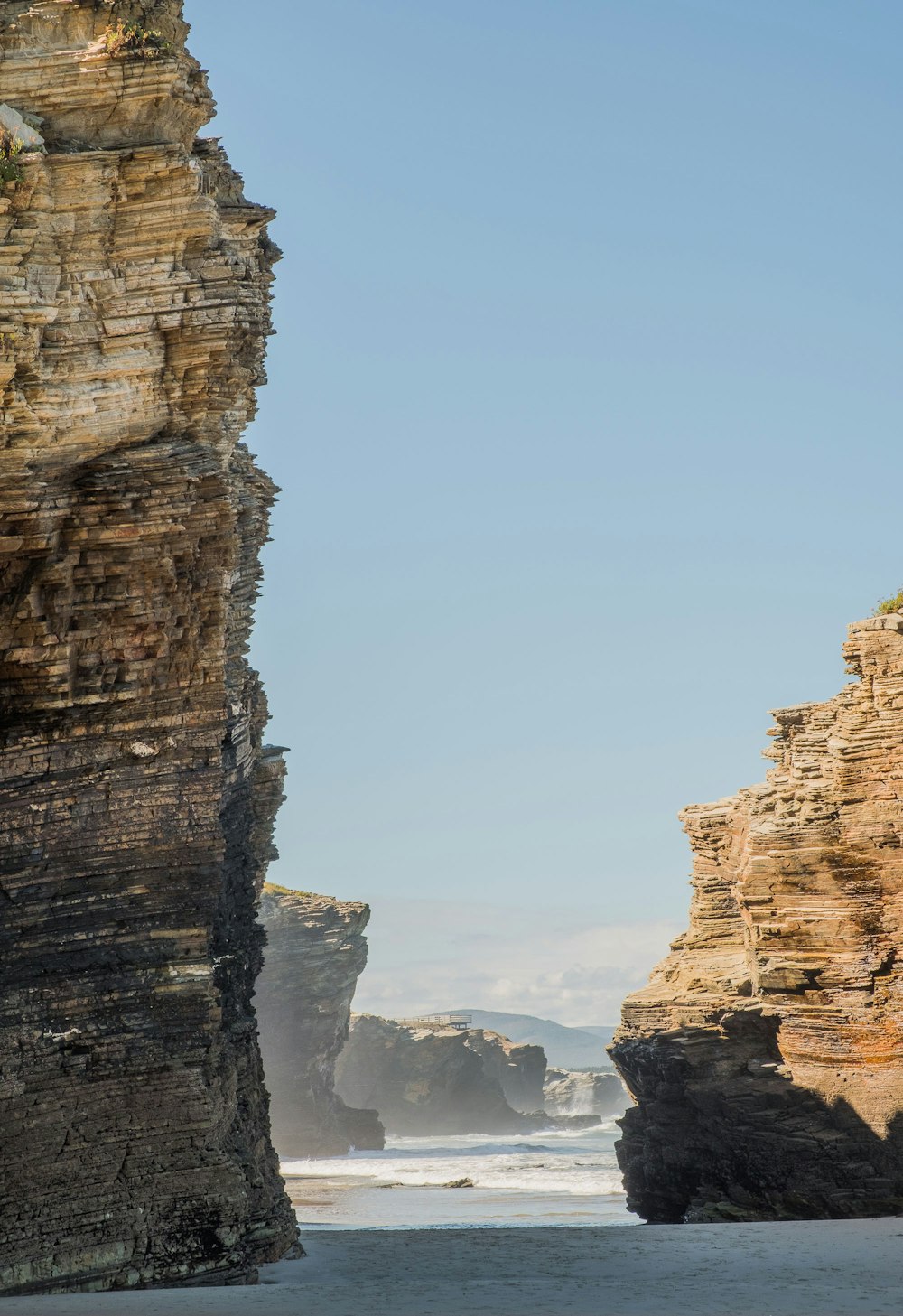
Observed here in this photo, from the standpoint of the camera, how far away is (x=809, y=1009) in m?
33.2

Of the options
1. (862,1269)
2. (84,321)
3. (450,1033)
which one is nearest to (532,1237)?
(862,1269)

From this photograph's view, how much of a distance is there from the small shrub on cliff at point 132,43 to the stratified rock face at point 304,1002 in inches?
2184

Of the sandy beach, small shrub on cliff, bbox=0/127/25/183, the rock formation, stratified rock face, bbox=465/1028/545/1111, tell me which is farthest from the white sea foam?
small shrub on cliff, bbox=0/127/25/183

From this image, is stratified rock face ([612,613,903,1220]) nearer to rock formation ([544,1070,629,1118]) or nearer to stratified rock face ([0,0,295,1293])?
stratified rock face ([0,0,295,1293])

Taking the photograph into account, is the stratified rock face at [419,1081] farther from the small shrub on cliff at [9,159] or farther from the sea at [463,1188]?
the small shrub on cliff at [9,159]

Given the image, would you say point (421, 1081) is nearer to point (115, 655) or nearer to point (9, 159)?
point (115, 655)

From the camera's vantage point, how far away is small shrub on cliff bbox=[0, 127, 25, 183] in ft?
67.5

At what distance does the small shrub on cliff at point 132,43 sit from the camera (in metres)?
21.5

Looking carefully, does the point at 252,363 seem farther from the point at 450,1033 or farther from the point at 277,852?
the point at 450,1033

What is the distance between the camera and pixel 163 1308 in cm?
1842

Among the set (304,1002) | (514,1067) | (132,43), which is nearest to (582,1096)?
(514,1067)

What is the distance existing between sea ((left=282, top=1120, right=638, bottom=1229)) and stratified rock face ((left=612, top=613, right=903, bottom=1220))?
5.92 meters

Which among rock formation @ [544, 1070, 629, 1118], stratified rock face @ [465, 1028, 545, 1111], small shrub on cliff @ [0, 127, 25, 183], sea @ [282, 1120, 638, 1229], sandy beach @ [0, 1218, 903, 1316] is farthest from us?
rock formation @ [544, 1070, 629, 1118]

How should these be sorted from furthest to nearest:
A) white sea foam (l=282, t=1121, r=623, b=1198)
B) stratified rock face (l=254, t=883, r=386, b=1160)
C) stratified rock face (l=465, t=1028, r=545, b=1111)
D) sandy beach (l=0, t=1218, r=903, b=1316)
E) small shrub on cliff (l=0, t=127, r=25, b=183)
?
stratified rock face (l=465, t=1028, r=545, b=1111)
stratified rock face (l=254, t=883, r=386, b=1160)
white sea foam (l=282, t=1121, r=623, b=1198)
small shrub on cliff (l=0, t=127, r=25, b=183)
sandy beach (l=0, t=1218, r=903, b=1316)
